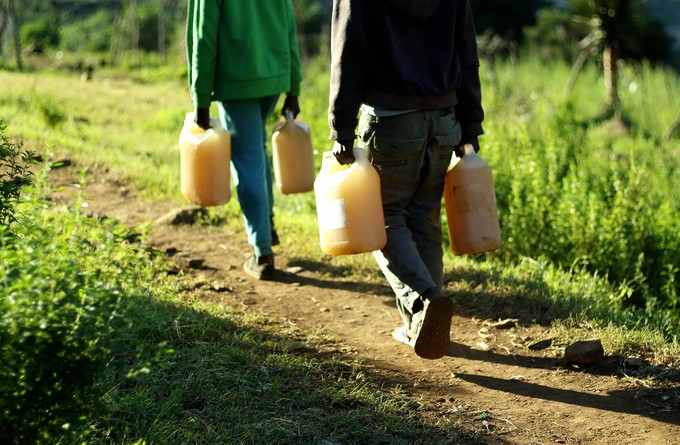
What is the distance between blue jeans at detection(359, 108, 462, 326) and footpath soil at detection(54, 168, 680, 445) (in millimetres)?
338

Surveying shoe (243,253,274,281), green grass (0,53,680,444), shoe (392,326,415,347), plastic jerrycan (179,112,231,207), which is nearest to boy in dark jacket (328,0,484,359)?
shoe (392,326,415,347)

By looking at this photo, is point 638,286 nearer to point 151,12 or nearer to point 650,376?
Answer: point 650,376

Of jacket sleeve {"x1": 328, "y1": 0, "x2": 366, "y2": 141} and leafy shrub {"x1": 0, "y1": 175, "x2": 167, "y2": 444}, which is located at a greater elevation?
jacket sleeve {"x1": 328, "y1": 0, "x2": 366, "y2": 141}

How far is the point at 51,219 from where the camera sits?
18.5ft

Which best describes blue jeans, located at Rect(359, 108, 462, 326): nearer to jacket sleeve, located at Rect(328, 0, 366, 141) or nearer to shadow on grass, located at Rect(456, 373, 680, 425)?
jacket sleeve, located at Rect(328, 0, 366, 141)

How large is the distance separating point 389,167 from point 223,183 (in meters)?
1.36

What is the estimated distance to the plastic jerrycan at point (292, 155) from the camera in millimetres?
5449

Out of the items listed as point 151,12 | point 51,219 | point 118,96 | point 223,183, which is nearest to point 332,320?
point 223,183

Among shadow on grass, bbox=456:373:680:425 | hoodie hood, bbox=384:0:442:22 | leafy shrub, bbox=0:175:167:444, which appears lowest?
shadow on grass, bbox=456:373:680:425

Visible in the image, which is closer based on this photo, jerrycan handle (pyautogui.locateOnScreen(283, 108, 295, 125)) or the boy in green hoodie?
the boy in green hoodie

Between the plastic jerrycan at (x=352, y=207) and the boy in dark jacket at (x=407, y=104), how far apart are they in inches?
2.7

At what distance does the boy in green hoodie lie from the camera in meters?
4.94

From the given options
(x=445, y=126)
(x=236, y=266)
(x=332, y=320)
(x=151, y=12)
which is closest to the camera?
(x=445, y=126)

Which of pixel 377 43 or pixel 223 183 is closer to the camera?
pixel 377 43
